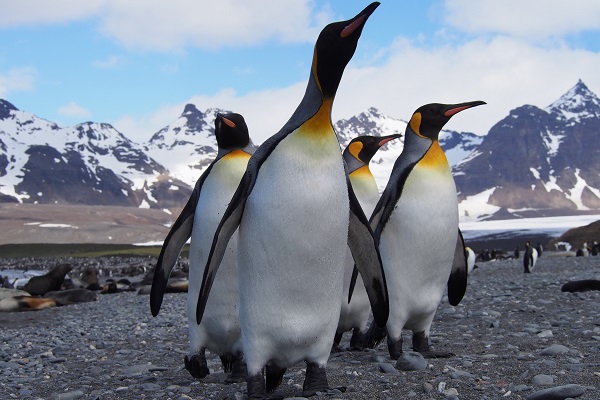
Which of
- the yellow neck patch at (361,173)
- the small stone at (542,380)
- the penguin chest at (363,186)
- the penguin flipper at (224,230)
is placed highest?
the yellow neck patch at (361,173)

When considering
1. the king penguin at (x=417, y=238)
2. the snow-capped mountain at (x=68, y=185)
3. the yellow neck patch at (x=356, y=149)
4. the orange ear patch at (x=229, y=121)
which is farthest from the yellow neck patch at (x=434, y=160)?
the snow-capped mountain at (x=68, y=185)

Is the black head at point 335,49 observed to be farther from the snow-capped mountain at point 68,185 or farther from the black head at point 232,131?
the snow-capped mountain at point 68,185

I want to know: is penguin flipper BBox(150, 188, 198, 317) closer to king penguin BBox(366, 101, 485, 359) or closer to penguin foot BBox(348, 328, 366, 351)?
king penguin BBox(366, 101, 485, 359)

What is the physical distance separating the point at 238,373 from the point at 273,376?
25.4 inches

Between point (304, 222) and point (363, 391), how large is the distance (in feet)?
2.90

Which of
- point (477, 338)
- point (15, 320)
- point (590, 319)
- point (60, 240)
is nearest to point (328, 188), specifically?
point (477, 338)

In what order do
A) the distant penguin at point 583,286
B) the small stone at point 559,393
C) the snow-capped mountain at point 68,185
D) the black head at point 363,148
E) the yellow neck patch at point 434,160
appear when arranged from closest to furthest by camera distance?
1. the small stone at point 559,393
2. the yellow neck patch at point 434,160
3. the black head at point 363,148
4. the distant penguin at point 583,286
5. the snow-capped mountain at point 68,185

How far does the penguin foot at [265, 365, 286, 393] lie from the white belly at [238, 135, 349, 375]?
0.05m

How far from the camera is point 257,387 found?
3.30 metres

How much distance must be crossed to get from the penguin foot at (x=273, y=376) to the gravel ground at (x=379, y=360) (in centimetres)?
9

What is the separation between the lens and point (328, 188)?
3.34 meters

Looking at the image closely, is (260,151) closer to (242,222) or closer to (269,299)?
(242,222)

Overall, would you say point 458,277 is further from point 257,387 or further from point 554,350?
point 257,387

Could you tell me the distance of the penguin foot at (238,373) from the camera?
400 centimetres
